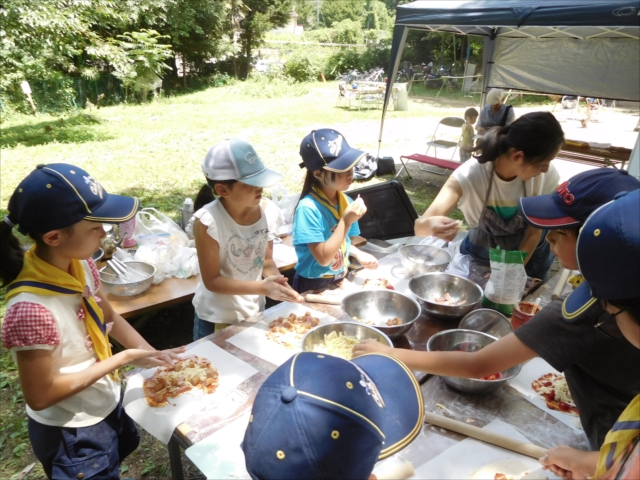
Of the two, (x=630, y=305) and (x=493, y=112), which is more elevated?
(x=630, y=305)

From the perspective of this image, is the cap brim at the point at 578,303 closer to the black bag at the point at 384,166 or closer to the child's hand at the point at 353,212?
the child's hand at the point at 353,212

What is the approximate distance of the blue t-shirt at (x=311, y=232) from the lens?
2383 mm

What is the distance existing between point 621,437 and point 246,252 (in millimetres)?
1784

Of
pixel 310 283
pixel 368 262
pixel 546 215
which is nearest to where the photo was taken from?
pixel 546 215

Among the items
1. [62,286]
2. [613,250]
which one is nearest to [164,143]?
[62,286]

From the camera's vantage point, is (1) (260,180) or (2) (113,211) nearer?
(2) (113,211)

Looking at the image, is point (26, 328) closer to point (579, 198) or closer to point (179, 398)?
point (179, 398)

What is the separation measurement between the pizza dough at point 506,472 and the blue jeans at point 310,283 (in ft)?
4.54

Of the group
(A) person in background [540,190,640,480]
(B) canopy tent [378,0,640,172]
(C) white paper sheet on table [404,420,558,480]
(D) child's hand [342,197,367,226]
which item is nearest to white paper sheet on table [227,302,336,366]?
(D) child's hand [342,197,367,226]


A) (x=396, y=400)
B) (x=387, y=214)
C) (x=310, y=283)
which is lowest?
(x=387, y=214)

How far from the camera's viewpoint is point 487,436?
1.38m

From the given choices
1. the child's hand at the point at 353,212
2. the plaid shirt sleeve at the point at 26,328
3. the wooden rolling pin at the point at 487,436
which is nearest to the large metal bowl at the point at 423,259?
the child's hand at the point at 353,212

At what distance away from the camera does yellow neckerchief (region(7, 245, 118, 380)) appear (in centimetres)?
144

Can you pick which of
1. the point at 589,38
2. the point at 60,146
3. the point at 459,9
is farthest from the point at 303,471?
the point at 60,146
